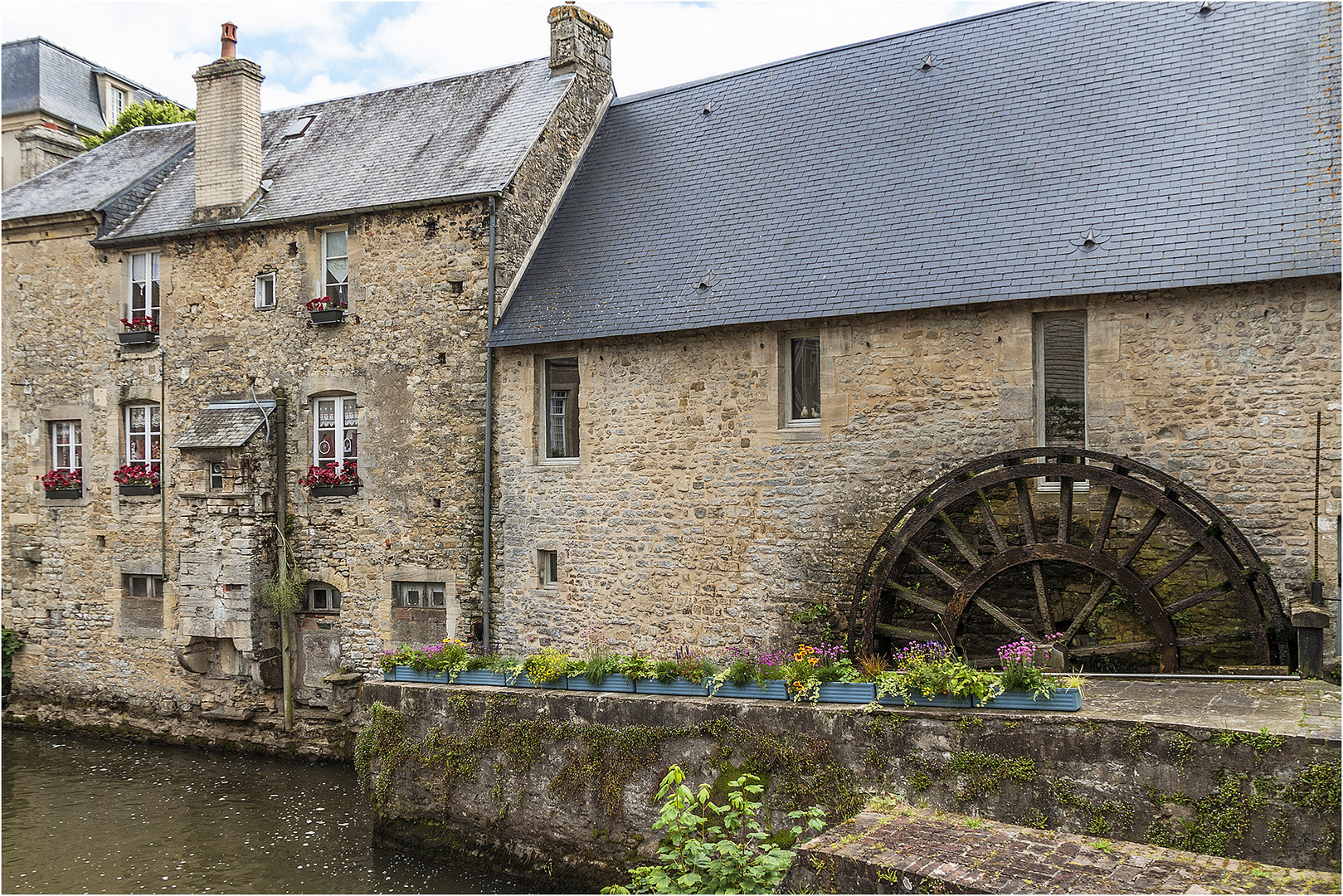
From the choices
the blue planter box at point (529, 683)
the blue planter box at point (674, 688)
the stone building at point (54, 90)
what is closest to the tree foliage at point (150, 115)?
the stone building at point (54, 90)

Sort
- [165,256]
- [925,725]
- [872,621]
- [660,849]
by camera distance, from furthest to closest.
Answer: [165,256], [872,621], [925,725], [660,849]

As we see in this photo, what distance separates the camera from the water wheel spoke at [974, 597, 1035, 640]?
8.64m

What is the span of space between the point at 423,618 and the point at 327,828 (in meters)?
2.67

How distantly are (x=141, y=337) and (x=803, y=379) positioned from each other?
9343mm

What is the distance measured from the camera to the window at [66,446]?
575 inches

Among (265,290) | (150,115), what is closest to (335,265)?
(265,290)

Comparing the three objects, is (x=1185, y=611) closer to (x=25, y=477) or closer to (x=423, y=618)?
(x=423, y=618)

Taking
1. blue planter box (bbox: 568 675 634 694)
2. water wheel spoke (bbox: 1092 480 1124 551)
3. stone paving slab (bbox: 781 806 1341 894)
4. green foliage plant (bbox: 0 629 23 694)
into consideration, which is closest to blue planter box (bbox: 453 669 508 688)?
blue planter box (bbox: 568 675 634 694)

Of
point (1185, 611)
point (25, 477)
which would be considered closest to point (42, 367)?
point (25, 477)

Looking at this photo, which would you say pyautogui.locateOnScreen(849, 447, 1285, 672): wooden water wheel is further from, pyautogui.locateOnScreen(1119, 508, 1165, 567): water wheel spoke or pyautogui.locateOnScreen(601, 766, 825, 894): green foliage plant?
pyautogui.locateOnScreen(601, 766, 825, 894): green foliage plant

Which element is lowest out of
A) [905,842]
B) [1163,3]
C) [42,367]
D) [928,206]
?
[905,842]

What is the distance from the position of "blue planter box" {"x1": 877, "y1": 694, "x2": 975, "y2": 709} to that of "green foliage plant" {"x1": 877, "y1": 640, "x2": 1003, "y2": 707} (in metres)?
0.02

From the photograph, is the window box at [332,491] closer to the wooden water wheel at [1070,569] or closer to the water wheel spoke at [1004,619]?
the wooden water wheel at [1070,569]

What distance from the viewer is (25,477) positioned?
1476 centimetres
